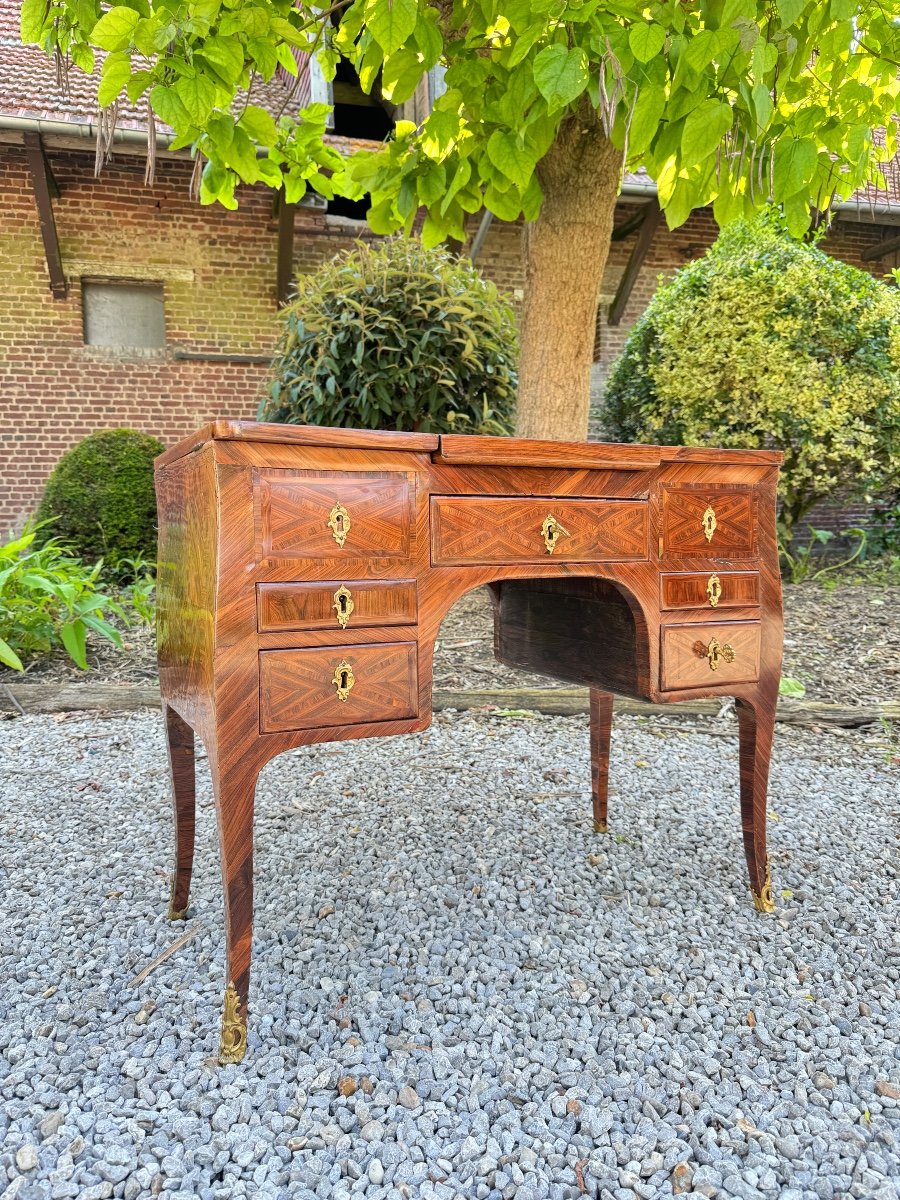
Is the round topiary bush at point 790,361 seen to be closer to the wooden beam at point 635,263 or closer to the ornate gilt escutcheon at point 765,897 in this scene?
the wooden beam at point 635,263

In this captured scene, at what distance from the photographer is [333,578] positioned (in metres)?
1.48

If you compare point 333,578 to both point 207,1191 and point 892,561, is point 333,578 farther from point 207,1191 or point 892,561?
point 892,561

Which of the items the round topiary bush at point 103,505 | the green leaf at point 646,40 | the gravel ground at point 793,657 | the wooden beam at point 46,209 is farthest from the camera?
the wooden beam at point 46,209

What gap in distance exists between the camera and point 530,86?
2049mm

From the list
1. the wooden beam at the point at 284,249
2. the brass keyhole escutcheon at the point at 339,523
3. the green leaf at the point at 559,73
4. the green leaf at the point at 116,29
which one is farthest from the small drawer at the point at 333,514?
the wooden beam at the point at 284,249

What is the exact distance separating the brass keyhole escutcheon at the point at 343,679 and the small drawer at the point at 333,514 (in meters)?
0.20

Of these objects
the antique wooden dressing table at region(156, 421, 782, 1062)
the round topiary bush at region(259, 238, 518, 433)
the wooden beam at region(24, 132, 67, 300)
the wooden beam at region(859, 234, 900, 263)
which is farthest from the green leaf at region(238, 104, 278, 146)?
the wooden beam at region(859, 234, 900, 263)

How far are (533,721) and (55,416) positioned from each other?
20.8 ft

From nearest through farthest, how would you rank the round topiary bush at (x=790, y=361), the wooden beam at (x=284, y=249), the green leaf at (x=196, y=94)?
the green leaf at (x=196, y=94) < the round topiary bush at (x=790, y=361) < the wooden beam at (x=284, y=249)

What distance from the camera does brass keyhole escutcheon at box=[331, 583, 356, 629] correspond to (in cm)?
148

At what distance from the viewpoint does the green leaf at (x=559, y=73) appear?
1.66 meters

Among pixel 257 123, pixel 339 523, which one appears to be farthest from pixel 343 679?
pixel 257 123

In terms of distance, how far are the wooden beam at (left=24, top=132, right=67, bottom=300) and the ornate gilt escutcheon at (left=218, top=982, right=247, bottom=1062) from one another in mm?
7961

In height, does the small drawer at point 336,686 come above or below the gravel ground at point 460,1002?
above
